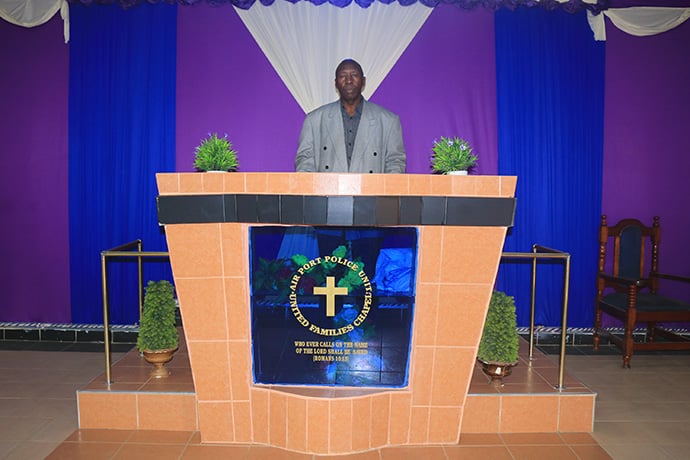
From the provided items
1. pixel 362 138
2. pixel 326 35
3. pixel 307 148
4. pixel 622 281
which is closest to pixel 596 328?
pixel 622 281

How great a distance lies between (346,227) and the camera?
258 centimetres

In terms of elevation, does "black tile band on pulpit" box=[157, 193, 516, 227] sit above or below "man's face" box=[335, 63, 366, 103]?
below

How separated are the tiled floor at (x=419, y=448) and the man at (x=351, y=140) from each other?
5.37 feet

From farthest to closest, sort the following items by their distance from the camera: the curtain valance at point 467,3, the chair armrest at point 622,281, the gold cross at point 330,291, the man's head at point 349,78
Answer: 1. the curtain valance at point 467,3
2. the chair armrest at point 622,281
3. the man's head at point 349,78
4. the gold cross at point 330,291

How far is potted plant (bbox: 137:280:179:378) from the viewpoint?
10.2 ft

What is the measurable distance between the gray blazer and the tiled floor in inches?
63.8

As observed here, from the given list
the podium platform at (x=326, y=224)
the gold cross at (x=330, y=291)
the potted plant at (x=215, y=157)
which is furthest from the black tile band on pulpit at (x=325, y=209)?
the gold cross at (x=330, y=291)

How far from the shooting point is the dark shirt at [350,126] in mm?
3588

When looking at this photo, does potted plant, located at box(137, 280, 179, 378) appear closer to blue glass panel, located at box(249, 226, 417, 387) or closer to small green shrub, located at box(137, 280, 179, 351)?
small green shrub, located at box(137, 280, 179, 351)

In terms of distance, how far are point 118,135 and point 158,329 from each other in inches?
90.9

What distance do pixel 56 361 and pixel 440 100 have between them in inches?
153

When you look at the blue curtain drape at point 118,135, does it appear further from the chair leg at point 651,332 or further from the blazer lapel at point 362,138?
the chair leg at point 651,332

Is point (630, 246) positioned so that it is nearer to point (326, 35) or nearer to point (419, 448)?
point (419, 448)

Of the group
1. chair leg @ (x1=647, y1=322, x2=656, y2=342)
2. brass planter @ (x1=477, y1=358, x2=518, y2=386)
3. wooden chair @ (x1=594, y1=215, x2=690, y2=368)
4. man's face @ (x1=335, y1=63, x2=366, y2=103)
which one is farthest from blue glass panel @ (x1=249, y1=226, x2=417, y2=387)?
chair leg @ (x1=647, y1=322, x2=656, y2=342)
